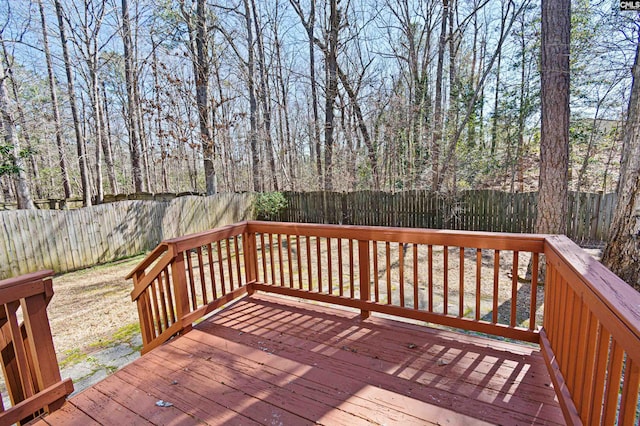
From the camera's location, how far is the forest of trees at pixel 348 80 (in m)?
8.92

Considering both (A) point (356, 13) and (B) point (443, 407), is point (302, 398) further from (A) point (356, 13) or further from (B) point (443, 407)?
(A) point (356, 13)

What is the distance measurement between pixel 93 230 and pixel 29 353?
19.1 ft

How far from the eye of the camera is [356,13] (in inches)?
430

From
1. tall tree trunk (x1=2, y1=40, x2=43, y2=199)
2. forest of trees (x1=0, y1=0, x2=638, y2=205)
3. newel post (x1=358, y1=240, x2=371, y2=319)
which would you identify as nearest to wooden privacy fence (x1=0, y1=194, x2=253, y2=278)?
forest of trees (x1=0, y1=0, x2=638, y2=205)

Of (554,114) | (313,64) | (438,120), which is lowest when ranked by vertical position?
(554,114)

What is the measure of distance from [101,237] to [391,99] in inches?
369

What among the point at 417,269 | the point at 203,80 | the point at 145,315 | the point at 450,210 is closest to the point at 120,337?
the point at 145,315

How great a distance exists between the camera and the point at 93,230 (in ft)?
22.0

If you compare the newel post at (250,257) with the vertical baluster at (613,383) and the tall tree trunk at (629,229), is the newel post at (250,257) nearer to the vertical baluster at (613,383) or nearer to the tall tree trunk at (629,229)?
the vertical baluster at (613,383)

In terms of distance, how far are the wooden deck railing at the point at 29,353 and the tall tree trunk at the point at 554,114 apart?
556 cm

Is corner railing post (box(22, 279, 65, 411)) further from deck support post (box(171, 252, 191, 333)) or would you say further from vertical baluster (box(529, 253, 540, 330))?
vertical baluster (box(529, 253, 540, 330))

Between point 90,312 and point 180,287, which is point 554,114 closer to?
point 180,287

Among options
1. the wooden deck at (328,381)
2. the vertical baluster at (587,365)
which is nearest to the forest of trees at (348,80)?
the wooden deck at (328,381)

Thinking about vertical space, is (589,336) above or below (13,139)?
below
